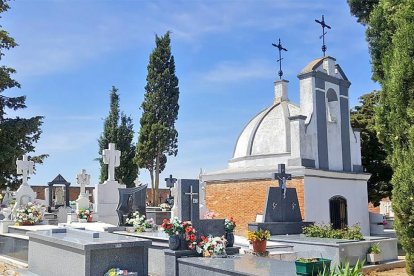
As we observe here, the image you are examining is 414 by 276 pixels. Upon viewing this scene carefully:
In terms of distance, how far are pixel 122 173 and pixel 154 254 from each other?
85.7ft

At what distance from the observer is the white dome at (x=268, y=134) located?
19266 mm

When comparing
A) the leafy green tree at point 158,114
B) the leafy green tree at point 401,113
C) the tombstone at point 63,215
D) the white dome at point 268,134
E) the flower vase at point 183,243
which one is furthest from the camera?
the leafy green tree at point 158,114

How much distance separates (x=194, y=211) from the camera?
9.30 meters

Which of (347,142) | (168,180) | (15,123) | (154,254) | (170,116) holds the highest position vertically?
(170,116)

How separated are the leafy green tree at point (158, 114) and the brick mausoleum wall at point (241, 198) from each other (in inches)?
449

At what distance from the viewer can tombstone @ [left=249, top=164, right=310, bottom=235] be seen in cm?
1400

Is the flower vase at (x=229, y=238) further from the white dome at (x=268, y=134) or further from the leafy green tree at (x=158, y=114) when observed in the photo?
the leafy green tree at (x=158, y=114)

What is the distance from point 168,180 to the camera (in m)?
19.0

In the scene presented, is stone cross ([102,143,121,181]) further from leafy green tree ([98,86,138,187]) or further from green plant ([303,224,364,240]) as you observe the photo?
leafy green tree ([98,86,138,187])

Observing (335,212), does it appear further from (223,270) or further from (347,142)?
(223,270)

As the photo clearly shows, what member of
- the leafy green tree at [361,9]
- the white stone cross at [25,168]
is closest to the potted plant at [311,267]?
the leafy green tree at [361,9]

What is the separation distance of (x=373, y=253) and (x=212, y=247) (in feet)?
18.6

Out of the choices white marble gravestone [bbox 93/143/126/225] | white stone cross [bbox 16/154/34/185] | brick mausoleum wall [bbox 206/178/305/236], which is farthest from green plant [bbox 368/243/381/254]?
white stone cross [bbox 16/154/34/185]

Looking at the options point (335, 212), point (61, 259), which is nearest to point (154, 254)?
point (61, 259)
